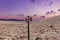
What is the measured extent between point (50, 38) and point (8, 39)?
2759mm

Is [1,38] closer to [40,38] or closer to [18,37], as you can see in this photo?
[18,37]

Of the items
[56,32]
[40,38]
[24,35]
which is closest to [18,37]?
[24,35]

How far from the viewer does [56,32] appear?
14.1 metres

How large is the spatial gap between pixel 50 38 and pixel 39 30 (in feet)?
9.26

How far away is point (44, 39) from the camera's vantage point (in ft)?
40.8

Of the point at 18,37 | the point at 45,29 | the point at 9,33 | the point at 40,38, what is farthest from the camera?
the point at 45,29

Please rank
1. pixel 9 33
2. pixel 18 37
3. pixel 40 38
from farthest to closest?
1. pixel 9 33
2. pixel 18 37
3. pixel 40 38

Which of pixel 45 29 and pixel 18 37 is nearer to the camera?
pixel 18 37

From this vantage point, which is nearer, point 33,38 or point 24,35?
point 33,38

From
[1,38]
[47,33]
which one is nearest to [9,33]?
[1,38]

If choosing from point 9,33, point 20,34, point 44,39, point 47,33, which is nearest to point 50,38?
point 44,39

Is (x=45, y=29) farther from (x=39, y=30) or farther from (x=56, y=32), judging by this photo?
(x=56, y=32)

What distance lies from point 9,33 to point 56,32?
3519 mm

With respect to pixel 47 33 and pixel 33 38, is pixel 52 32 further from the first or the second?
pixel 33 38
